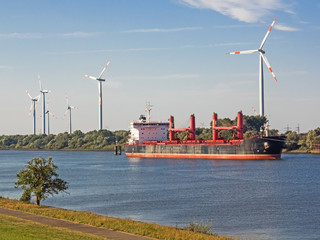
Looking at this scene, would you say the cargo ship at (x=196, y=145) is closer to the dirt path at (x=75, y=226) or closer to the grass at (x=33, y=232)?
the dirt path at (x=75, y=226)

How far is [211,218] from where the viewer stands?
132 feet

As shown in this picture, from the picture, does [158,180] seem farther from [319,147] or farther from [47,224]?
[319,147]

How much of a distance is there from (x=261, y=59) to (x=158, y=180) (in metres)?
83.4

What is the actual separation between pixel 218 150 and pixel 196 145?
27.5 feet

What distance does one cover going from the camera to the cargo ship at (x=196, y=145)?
11269 centimetres

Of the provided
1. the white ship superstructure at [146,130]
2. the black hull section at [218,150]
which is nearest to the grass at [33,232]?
the black hull section at [218,150]

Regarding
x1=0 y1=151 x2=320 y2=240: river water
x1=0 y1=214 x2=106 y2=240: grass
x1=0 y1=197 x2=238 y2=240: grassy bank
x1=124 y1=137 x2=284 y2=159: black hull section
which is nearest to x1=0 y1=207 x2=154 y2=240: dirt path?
x1=0 y1=197 x2=238 y2=240: grassy bank

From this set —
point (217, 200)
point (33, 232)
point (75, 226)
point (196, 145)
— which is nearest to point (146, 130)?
point (196, 145)

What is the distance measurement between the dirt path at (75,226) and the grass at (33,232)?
0.88 m

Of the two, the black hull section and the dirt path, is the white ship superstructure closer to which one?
the black hull section

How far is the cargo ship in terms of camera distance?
4437 inches

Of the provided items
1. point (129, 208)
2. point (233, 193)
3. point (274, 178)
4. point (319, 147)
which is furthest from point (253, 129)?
point (129, 208)

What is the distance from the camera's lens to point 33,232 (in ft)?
81.2

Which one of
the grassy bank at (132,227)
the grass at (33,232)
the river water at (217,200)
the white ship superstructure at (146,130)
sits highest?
the white ship superstructure at (146,130)
